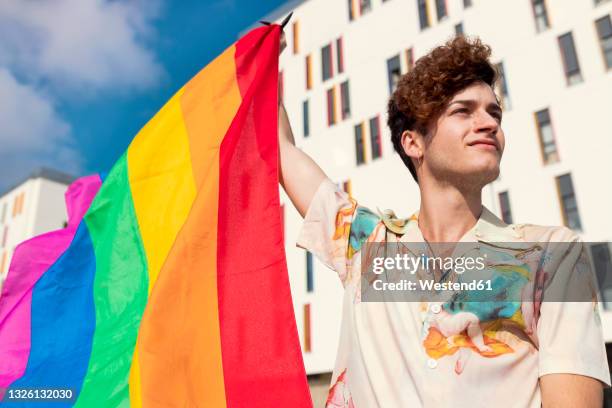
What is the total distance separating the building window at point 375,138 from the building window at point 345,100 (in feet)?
4.56

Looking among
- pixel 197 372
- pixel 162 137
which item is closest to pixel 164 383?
Answer: pixel 197 372

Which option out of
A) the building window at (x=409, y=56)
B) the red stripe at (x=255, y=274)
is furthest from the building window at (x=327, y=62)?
the red stripe at (x=255, y=274)

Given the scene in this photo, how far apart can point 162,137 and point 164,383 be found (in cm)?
163

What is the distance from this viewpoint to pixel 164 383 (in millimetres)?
1944

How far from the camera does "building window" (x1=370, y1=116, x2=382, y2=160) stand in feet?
65.0

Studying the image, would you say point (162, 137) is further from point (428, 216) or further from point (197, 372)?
point (428, 216)

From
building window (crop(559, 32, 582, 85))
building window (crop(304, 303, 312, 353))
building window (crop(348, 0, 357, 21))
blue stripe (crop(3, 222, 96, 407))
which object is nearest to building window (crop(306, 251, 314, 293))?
building window (crop(304, 303, 312, 353))

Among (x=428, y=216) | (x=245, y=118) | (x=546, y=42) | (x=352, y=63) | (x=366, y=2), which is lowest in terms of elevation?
(x=428, y=216)

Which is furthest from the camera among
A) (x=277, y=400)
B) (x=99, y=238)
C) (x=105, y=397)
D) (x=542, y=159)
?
(x=542, y=159)

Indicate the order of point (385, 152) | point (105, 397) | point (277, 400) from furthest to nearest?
point (385, 152)
point (105, 397)
point (277, 400)

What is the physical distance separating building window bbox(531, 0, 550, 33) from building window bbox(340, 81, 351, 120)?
23.7 feet

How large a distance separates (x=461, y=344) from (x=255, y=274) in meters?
0.91

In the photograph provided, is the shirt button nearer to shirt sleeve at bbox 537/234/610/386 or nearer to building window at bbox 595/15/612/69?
shirt sleeve at bbox 537/234/610/386

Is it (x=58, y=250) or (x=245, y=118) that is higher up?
(x=245, y=118)
